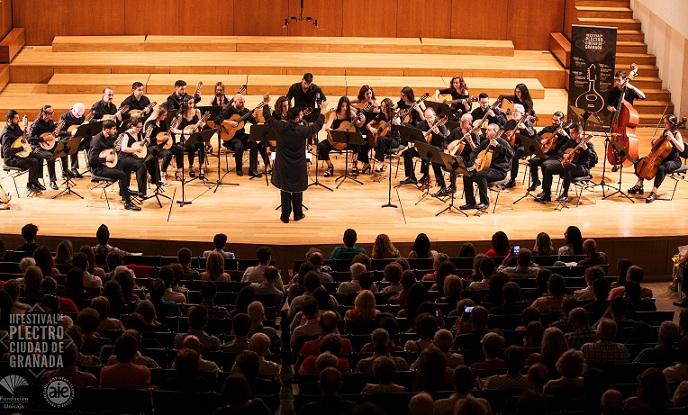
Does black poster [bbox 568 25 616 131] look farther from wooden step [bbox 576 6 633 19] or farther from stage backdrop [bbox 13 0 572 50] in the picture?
stage backdrop [bbox 13 0 572 50]

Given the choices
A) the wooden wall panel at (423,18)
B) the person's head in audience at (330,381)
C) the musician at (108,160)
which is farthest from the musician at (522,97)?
the person's head in audience at (330,381)

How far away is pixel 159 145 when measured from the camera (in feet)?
44.3

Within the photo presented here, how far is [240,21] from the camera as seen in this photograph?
19312 millimetres

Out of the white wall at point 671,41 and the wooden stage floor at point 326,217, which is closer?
the wooden stage floor at point 326,217

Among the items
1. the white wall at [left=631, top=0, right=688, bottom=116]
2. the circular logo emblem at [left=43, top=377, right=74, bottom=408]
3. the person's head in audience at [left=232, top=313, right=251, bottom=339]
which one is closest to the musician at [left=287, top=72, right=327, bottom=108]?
the white wall at [left=631, top=0, right=688, bottom=116]

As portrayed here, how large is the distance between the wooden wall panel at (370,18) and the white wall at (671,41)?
4.22m

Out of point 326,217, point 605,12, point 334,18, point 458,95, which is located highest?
point 605,12

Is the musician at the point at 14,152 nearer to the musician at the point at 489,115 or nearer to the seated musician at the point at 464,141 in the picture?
the seated musician at the point at 464,141

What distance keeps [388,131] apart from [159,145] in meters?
2.91

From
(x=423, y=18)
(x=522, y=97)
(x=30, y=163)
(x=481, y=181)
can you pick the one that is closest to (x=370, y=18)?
(x=423, y=18)

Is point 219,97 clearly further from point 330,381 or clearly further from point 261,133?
point 330,381

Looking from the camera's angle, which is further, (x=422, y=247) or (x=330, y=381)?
(x=422, y=247)

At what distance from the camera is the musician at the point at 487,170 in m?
12.9

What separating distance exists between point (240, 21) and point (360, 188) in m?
6.44
